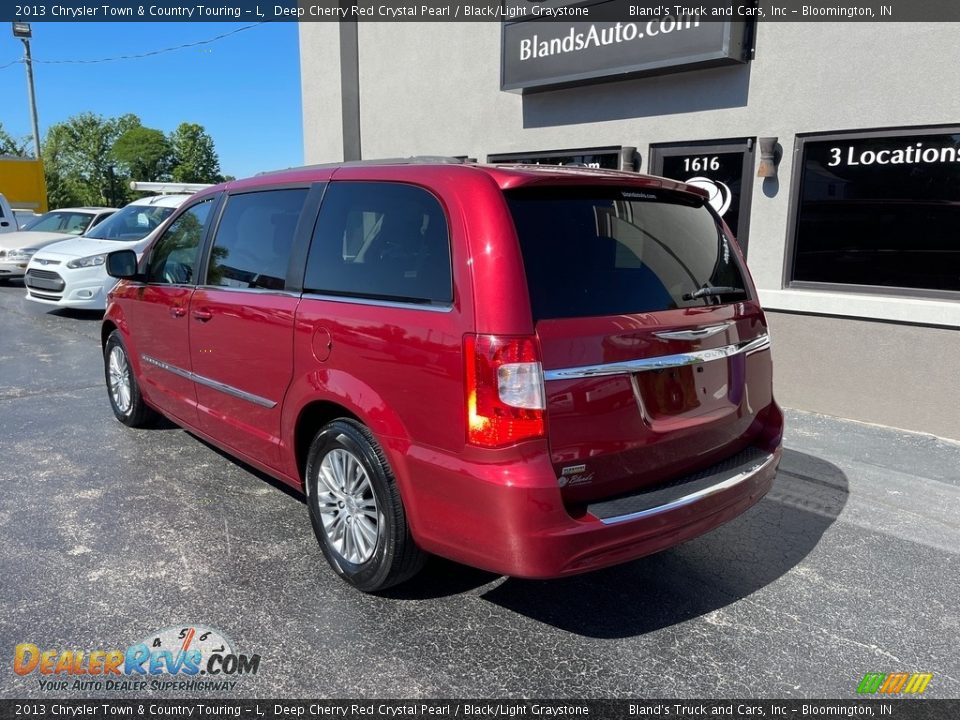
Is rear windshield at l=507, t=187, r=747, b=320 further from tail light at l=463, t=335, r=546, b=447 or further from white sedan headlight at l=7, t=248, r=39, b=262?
white sedan headlight at l=7, t=248, r=39, b=262

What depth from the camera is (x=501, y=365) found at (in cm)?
252

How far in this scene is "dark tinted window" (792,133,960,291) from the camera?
562 centimetres

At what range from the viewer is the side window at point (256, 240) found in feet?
11.9

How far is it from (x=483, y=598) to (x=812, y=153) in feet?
16.4

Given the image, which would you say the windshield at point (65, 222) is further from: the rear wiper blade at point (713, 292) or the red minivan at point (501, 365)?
the rear wiper blade at point (713, 292)

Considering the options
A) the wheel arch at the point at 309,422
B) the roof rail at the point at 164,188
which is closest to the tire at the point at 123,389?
the wheel arch at the point at 309,422

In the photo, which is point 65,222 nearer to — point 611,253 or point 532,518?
point 611,253

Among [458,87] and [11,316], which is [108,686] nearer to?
[458,87]

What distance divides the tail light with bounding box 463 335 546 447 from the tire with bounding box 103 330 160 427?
12.1 feet

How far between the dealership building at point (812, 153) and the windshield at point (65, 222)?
10261 mm

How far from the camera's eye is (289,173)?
3.87 m

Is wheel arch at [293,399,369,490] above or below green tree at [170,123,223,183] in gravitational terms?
below

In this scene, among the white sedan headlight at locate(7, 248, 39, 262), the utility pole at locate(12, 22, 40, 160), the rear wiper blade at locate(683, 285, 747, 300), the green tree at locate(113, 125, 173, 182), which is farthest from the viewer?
the green tree at locate(113, 125, 173, 182)

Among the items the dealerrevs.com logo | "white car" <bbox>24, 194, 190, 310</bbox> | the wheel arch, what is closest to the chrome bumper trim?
the wheel arch
